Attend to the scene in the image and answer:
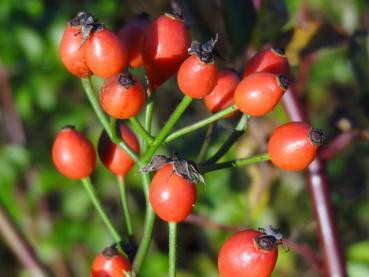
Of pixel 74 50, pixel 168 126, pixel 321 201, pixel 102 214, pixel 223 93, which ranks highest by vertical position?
pixel 74 50

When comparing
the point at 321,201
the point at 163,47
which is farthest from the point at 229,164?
the point at 321,201

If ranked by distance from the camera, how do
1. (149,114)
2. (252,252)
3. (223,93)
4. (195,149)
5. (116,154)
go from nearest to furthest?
(252,252) → (149,114) → (223,93) → (116,154) → (195,149)

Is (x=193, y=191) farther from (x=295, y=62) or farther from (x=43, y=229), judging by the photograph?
(x=43, y=229)

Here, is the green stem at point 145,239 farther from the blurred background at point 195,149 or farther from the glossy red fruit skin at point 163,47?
the blurred background at point 195,149

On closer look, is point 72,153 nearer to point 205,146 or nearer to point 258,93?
point 205,146

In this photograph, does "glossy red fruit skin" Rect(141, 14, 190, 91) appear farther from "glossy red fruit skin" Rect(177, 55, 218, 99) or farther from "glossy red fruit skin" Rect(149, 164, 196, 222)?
"glossy red fruit skin" Rect(149, 164, 196, 222)

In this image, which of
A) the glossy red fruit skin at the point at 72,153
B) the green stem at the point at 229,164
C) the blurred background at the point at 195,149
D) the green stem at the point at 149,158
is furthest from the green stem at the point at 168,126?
the blurred background at the point at 195,149

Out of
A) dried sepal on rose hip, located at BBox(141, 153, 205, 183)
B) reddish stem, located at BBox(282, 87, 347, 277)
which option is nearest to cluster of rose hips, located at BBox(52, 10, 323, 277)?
dried sepal on rose hip, located at BBox(141, 153, 205, 183)

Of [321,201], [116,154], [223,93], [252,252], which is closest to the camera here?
[252,252]
